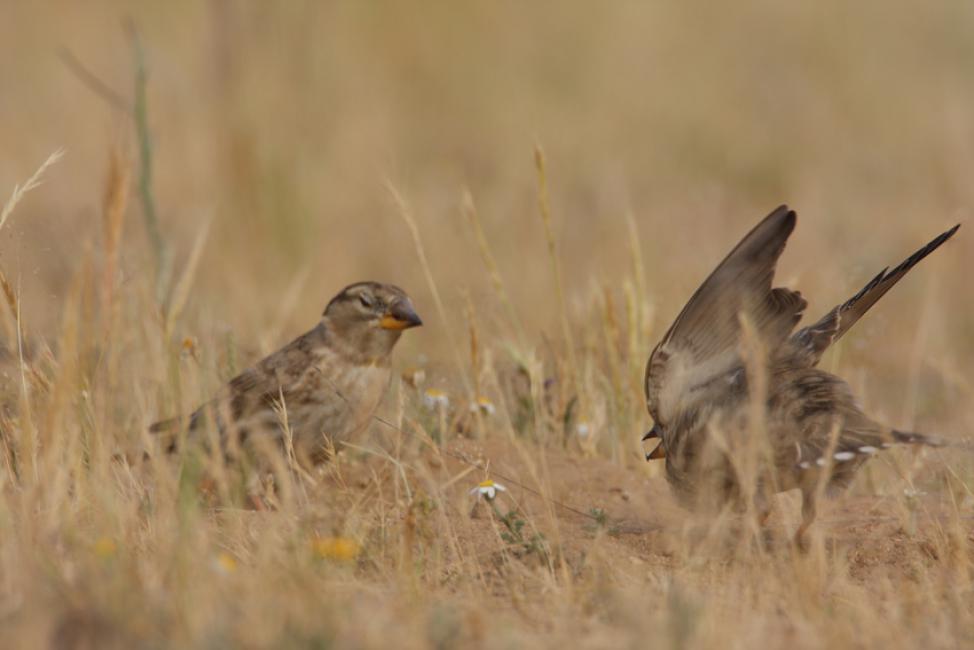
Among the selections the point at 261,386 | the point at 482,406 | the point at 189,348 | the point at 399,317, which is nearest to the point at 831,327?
the point at 482,406

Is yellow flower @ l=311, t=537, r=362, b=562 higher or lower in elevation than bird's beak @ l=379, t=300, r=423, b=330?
lower

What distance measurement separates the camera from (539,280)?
9.62 meters

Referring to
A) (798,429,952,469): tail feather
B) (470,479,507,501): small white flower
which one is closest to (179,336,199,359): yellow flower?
(470,479,507,501): small white flower

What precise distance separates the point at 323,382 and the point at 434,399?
477 mm

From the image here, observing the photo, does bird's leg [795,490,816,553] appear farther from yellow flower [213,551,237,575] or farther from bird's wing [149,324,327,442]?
bird's wing [149,324,327,442]

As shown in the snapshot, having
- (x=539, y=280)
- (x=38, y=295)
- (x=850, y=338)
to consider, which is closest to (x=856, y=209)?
(x=539, y=280)

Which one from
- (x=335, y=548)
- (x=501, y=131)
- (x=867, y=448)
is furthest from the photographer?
(x=501, y=131)

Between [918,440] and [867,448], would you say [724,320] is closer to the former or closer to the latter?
[867,448]

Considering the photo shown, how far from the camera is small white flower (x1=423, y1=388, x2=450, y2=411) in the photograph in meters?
5.80

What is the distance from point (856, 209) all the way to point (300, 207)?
4.40 m

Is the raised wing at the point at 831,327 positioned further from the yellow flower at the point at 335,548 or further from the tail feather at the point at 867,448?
the yellow flower at the point at 335,548

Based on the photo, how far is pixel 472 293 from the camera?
960cm

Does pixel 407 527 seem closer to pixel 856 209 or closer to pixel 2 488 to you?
pixel 2 488

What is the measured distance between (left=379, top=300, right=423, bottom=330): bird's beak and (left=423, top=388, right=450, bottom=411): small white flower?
0.31 metres
